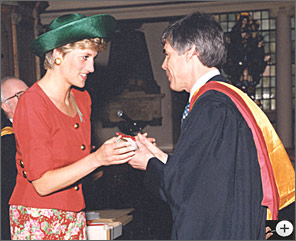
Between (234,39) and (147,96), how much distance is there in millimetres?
2641

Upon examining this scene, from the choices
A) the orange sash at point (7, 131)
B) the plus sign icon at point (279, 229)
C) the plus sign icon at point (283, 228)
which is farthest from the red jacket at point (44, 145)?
the plus sign icon at point (283, 228)

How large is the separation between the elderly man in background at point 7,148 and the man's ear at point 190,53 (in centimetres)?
116

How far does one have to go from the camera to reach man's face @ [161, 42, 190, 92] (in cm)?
209

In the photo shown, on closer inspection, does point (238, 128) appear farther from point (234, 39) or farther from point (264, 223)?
point (234, 39)

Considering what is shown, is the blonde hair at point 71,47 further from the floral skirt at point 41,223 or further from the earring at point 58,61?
the floral skirt at point 41,223

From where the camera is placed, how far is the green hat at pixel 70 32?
2.02 m

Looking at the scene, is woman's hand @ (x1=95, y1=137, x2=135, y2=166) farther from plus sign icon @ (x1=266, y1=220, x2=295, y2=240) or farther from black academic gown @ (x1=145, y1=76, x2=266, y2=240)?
plus sign icon @ (x1=266, y1=220, x2=295, y2=240)

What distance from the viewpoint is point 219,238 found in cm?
195

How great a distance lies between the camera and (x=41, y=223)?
2037mm

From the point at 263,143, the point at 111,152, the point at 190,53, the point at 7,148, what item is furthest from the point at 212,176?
the point at 7,148

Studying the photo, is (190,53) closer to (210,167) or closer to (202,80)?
(202,80)

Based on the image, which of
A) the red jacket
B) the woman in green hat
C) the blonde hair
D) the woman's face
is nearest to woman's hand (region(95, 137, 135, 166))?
the woman in green hat

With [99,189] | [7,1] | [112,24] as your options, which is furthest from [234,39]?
[112,24]

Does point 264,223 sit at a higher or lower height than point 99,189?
higher
